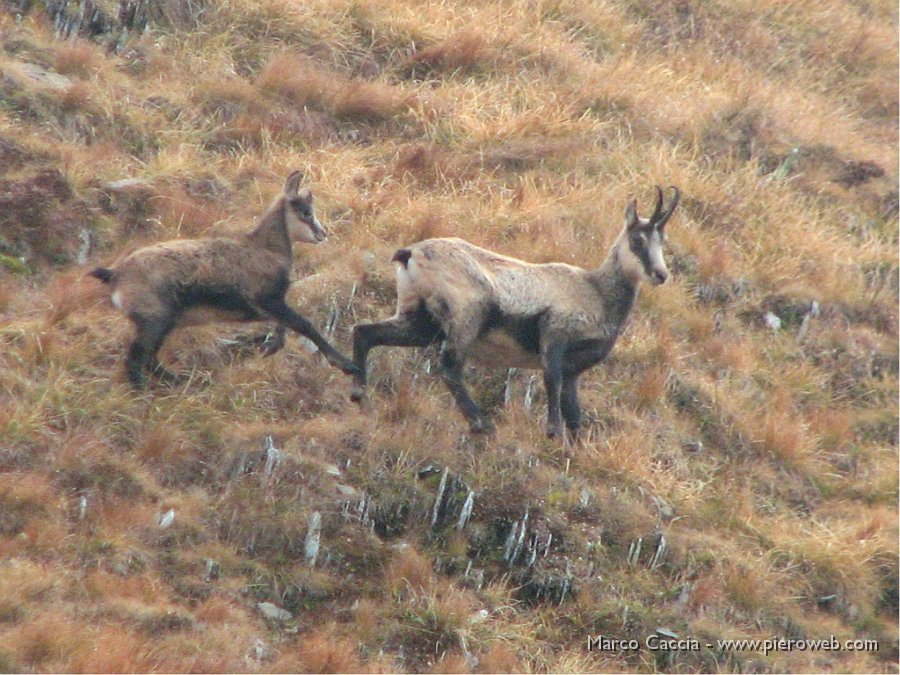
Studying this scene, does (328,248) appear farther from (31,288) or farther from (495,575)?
(495,575)

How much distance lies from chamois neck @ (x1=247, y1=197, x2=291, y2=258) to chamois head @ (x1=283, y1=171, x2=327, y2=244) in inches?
1.7

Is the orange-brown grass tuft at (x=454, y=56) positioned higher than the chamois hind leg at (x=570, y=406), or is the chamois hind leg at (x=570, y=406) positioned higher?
the orange-brown grass tuft at (x=454, y=56)

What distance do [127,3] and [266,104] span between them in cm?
171

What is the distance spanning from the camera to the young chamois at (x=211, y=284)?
884 centimetres

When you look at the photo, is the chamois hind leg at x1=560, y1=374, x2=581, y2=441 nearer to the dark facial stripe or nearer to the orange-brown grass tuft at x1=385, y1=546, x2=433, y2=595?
the dark facial stripe

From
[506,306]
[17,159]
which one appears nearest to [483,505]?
[506,306]

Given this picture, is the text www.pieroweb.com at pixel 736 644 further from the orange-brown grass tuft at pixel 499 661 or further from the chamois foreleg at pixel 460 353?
the chamois foreleg at pixel 460 353

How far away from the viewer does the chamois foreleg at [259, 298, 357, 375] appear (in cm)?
925

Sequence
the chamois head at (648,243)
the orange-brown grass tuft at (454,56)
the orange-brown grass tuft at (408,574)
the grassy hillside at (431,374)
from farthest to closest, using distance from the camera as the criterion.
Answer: the orange-brown grass tuft at (454,56) → the chamois head at (648,243) → the orange-brown grass tuft at (408,574) → the grassy hillside at (431,374)

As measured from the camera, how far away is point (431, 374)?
10328 millimetres

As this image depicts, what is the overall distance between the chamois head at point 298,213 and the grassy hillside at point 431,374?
784mm

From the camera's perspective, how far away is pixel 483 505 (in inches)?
368

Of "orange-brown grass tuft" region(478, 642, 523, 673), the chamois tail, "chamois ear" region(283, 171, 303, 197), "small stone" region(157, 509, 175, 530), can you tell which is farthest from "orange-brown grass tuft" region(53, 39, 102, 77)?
"orange-brown grass tuft" region(478, 642, 523, 673)

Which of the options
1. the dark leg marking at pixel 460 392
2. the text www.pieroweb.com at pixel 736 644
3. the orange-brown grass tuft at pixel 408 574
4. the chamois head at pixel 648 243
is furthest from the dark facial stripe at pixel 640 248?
the orange-brown grass tuft at pixel 408 574
